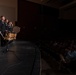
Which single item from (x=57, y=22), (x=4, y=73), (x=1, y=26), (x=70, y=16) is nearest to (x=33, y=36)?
(x=57, y=22)

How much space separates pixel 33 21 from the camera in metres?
16.3

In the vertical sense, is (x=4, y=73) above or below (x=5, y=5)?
below

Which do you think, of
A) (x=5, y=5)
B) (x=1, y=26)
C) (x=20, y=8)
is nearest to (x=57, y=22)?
(x=20, y=8)

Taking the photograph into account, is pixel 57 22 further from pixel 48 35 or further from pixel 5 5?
pixel 5 5

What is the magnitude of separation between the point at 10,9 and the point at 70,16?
426cm

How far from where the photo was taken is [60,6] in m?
15.6

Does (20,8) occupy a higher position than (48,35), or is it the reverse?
(20,8)

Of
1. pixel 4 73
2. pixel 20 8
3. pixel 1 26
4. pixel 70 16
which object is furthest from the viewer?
pixel 20 8

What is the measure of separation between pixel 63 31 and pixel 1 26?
8.68m

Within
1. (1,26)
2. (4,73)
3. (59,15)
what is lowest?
(4,73)

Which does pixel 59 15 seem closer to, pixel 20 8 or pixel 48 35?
pixel 48 35

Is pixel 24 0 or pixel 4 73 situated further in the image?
pixel 24 0

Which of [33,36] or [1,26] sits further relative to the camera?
[33,36]

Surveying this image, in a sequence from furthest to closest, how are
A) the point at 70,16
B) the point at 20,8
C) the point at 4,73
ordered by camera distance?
the point at 20,8 < the point at 70,16 < the point at 4,73
